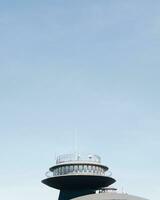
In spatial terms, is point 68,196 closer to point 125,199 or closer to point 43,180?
point 43,180

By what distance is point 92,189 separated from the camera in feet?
348

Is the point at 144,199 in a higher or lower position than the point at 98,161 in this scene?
lower

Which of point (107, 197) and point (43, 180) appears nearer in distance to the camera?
point (107, 197)

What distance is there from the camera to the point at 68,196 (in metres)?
106

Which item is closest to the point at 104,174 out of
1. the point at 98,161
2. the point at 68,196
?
the point at 98,161

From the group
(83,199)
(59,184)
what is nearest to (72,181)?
(59,184)

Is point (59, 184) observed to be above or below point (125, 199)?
above

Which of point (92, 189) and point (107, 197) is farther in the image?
point (92, 189)

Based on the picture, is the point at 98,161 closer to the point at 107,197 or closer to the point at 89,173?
the point at 89,173

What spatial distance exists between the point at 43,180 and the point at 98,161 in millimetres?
14935

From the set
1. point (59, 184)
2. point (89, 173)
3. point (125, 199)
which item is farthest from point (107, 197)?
point (59, 184)

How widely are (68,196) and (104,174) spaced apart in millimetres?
10469

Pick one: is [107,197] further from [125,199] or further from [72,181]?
[72,181]

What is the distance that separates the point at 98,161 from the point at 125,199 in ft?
55.6
